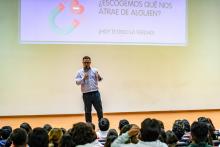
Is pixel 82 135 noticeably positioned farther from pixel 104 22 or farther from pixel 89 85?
pixel 104 22

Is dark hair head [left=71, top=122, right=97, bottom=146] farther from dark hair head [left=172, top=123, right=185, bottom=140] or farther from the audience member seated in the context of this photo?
dark hair head [left=172, top=123, right=185, bottom=140]

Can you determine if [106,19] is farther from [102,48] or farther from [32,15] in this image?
[32,15]

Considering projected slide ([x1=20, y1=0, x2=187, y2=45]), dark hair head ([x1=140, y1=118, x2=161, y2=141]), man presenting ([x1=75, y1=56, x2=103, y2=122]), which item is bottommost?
dark hair head ([x1=140, y1=118, x2=161, y2=141])

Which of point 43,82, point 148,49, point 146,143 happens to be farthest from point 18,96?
point 146,143

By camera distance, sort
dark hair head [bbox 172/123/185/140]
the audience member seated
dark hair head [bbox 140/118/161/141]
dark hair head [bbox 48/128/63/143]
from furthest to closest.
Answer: dark hair head [bbox 172/123/185/140], dark hair head [bbox 48/128/63/143], the audience member seated, dark hair head [bbox 140/118/161/141]

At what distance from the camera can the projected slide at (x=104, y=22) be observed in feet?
25.4

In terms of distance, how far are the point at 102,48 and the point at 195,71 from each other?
2.32m

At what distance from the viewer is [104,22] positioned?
8094 mm

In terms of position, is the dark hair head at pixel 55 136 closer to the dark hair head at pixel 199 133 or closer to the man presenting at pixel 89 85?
the dark hair head at pixel 199 133

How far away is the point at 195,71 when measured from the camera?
873 cm

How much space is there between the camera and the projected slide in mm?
7734

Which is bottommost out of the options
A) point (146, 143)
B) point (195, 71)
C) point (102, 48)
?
point (146, 143)

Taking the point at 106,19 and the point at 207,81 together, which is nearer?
the point at 106,19

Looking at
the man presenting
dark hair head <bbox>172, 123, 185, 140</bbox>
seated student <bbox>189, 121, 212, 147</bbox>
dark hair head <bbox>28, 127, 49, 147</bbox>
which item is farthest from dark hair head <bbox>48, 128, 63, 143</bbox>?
the man presenting
